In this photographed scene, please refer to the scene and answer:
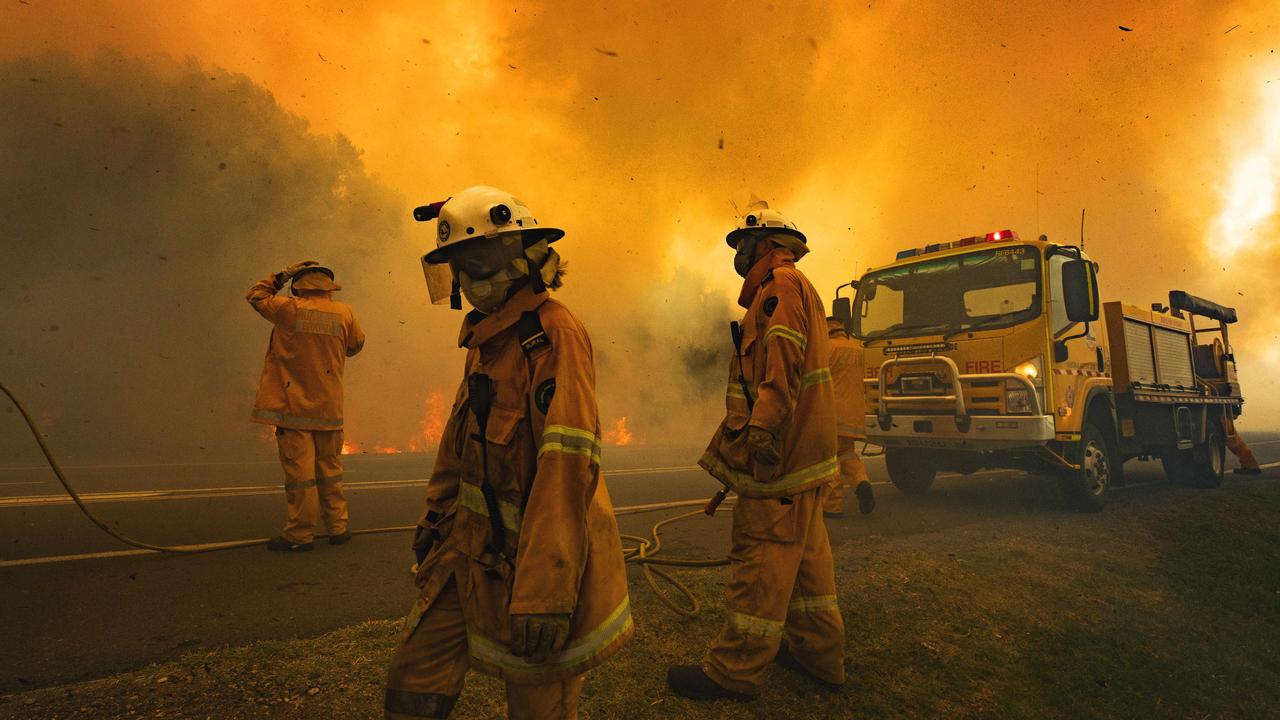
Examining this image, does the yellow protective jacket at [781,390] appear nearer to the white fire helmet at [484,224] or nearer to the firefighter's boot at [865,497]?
the white fire helmet at [484,224]

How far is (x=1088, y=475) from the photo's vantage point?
692cm

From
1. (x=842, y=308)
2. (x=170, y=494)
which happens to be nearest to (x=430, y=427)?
(x=170, y=494)

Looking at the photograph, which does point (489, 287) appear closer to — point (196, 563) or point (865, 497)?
point (196, 563)

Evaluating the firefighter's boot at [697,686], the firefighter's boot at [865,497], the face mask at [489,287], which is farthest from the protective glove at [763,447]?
the firefighter's boot at [865,497]

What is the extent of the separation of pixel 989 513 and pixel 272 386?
7378mm

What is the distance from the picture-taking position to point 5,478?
8.15 metres

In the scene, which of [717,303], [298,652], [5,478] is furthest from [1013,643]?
[717,303]

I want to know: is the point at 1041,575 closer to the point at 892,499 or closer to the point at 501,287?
the point at 892,499

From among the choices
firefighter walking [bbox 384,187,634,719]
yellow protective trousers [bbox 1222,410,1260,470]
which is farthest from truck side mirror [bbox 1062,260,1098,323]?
yellow protective trousers [bbox 1222,410,1260,470]

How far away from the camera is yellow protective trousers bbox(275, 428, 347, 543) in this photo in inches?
173

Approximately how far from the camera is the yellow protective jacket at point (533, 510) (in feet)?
4.86

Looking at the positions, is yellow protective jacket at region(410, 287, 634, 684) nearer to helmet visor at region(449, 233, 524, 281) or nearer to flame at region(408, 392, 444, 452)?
helmet visor at region(449, 233, 524, 281)

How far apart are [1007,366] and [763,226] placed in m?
4.69

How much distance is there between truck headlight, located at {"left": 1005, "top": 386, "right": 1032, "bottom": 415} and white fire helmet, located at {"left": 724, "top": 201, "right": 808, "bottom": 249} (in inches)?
174
